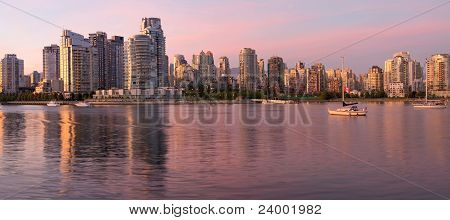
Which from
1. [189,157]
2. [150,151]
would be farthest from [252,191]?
[150,151]

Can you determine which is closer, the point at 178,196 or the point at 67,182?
the point at 178,196

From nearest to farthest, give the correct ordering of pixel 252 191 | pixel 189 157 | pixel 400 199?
1. pixel 400 199
2. pixel 252 191
3. pixel 189 157

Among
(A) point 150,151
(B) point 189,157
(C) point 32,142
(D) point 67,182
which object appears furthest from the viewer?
(C) point 32,142

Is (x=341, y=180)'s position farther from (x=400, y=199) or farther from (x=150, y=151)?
(x=150, y=151)

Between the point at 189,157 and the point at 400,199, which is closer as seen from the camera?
the point at 400,199

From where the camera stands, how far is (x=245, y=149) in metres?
43.8
